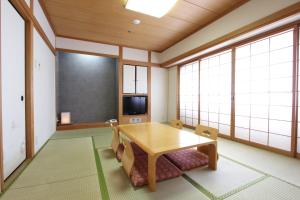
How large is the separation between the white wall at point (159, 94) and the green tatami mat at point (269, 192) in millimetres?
3980

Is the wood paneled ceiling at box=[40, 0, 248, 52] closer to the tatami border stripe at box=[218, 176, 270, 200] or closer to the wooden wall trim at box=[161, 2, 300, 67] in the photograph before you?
the wooden wall trim at box=[161, 2, 300, 67]

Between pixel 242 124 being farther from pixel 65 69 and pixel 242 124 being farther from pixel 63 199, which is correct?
pixel 65 69

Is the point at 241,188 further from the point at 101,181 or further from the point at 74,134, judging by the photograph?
the point at 74,134

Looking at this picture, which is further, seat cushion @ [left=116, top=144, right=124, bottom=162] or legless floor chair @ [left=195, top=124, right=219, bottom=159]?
seat cushion @ [left=116, top=144, right=124, bottom=162]

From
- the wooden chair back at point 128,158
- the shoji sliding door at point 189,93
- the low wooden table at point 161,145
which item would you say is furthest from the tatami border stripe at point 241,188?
the shoji sliding door at point 189,93

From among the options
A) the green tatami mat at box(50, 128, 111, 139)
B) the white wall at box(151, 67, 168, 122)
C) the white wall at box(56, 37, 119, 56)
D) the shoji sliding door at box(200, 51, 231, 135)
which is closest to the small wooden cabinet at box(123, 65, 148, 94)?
the white wall at box(151, 67, 168, 122)

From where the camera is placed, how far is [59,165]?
6.63ft

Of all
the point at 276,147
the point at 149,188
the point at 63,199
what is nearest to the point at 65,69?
the point at 63,199

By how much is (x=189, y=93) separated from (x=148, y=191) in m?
3.77

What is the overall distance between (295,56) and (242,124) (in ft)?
5.13

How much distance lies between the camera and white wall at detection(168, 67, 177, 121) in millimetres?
5359

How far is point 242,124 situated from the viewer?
10.3 feet

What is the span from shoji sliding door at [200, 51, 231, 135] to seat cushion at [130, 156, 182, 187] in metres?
2.28

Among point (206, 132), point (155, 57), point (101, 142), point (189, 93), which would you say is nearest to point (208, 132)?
point (206, 132)
